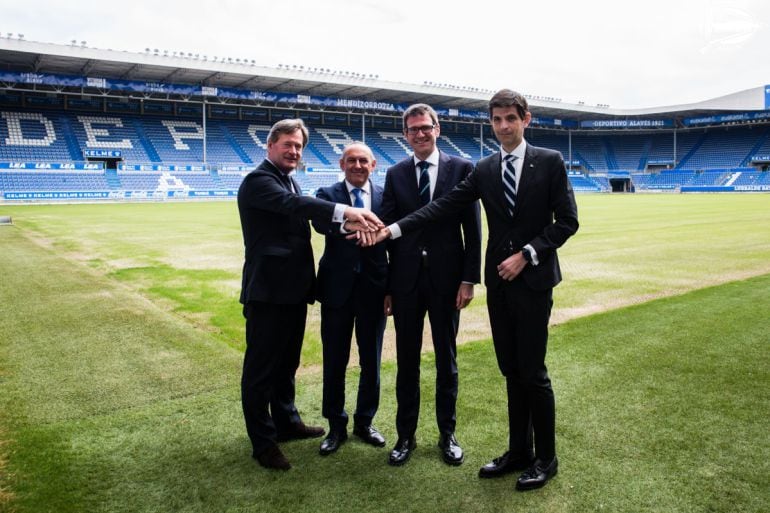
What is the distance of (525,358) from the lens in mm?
2990

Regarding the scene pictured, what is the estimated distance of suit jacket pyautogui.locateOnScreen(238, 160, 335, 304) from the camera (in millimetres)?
3221

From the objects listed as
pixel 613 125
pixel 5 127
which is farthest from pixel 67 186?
pixel 613 125

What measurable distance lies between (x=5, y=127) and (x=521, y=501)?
4499 centimetres

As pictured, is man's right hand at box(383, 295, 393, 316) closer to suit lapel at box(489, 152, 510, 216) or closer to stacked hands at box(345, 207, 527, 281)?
stacked hands at box(345, 207, 527, 281)

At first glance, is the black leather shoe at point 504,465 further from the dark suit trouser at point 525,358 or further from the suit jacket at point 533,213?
the suit jacket at point 533,213

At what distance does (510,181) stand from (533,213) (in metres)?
0.22

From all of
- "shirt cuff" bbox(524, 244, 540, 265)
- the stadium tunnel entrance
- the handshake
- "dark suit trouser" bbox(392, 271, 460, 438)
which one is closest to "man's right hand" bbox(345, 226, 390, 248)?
the handshake

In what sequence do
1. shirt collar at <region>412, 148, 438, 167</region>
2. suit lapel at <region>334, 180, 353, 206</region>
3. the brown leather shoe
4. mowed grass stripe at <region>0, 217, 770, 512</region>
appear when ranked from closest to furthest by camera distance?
mowed grass stripe at <region>0, 217, 770, 512</region>, the brown leather shoe, shirt collar at <region>412, 148, 438, 167</region>, suit lapel at <region>334, 180, 353, 206</region>

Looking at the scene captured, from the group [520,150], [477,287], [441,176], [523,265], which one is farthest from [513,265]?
[477,287]

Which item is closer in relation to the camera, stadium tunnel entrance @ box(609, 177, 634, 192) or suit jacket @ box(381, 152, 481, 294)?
suit jacket @ box(381, 152, 481, 294)

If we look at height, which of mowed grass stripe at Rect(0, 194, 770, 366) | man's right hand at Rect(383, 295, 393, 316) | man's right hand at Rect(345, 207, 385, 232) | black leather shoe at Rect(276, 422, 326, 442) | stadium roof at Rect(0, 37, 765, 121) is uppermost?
stadium roof at Rect(0, 37, 765, 121)

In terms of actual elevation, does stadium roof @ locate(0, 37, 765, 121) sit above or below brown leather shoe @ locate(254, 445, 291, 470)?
above

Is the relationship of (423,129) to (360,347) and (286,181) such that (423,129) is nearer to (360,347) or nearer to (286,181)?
(286,181)

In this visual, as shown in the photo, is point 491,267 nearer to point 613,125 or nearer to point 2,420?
point 2,420
